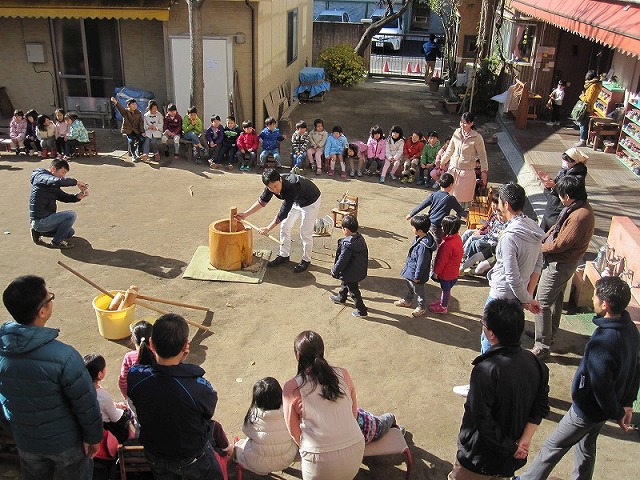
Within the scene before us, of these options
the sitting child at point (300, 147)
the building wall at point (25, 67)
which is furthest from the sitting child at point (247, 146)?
the building wall at point (25, 67)

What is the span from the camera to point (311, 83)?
19625 millimetres

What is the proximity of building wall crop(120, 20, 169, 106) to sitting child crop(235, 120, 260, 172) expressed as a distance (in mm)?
3726

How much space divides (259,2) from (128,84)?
13.5ft

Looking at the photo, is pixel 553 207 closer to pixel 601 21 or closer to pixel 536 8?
→ pixel 601 21

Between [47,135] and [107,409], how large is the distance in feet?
32.0

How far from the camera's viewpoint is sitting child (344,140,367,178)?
12602 millimetres

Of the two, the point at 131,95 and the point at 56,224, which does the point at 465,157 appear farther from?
the point at 131,95

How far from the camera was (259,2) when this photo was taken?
1408 centimetres

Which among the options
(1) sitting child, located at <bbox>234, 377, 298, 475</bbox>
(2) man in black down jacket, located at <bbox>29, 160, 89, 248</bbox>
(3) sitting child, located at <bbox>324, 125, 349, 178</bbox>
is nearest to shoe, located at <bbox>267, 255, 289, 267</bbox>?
(2) man in black down jacket, located at <bbox>29, 160, 89, 248</bbox>

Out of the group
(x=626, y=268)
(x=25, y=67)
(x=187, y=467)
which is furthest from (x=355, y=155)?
(x=187, y=467)

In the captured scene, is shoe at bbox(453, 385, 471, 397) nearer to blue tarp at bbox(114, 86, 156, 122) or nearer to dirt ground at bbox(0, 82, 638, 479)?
dirt ground at bbox(0, 82, 638, 479)

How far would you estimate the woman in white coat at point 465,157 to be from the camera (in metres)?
9.76

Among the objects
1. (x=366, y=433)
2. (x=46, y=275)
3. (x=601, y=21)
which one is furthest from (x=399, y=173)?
(x=366, y=433)

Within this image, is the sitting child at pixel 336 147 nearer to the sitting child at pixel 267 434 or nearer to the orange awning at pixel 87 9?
the orange awning at pixel 87 9
